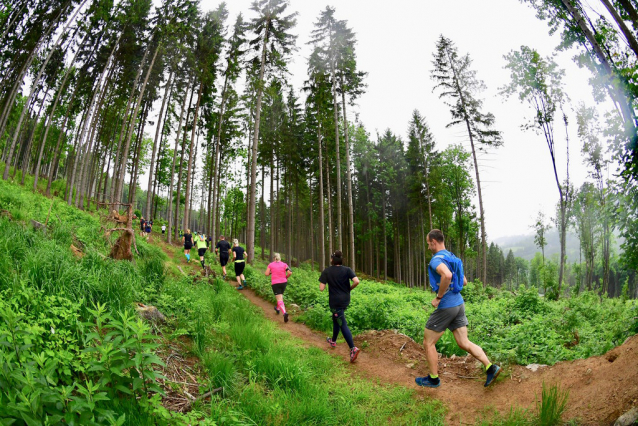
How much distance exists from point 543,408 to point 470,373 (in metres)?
1.83

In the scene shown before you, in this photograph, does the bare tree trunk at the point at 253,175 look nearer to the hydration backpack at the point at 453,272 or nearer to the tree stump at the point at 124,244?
the tree stump at the point at 124,244

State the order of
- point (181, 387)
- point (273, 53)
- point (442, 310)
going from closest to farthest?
1. point (181, 387)
2. point (442, 310)
3. point (273, 53)

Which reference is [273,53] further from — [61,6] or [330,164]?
[61,6]

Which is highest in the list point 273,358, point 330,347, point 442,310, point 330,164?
point 330,164

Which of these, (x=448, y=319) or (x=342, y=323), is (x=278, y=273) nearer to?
(x=342, y=323)

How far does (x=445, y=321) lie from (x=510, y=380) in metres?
1.24

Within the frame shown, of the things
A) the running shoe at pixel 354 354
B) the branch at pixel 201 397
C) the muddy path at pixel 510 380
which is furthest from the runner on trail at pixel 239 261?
the branch at pixel 201 397

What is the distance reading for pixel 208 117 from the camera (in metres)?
24.4

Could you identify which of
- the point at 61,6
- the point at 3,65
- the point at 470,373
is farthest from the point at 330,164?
the point at 3,65

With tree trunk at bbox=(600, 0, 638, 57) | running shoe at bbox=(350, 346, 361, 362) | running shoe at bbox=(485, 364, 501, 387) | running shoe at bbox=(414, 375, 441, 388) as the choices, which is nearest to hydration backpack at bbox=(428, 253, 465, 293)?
running shoe at bbox=(485, 364, 501, 387)

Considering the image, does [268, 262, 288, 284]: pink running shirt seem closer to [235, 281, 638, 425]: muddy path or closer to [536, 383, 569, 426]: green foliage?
[235, 281, 638, 425]: muddy path

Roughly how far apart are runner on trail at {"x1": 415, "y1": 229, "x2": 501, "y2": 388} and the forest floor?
0.24m

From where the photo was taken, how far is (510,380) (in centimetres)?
436

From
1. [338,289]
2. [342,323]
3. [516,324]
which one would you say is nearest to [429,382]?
[342,323]
